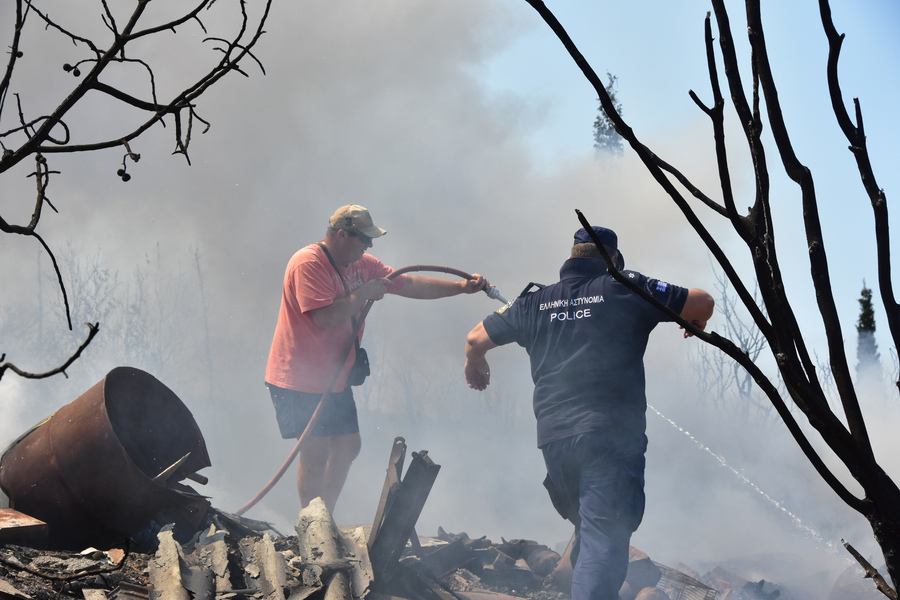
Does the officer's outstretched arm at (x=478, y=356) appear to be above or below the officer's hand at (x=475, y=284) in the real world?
below

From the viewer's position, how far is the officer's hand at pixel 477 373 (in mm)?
3668

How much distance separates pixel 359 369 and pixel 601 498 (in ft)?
7.40

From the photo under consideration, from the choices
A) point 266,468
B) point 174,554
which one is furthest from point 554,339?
point 266,468

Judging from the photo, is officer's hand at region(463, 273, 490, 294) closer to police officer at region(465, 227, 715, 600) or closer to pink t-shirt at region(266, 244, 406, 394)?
pink t-shirt at region(266, 244, 406, 394)

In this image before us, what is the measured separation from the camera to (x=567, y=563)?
4.17 m

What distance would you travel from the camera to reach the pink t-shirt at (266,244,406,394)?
439cm

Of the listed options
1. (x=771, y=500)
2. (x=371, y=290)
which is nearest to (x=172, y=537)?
(x=371, y=290)

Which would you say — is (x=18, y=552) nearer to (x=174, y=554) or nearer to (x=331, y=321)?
(x=174, y=554)

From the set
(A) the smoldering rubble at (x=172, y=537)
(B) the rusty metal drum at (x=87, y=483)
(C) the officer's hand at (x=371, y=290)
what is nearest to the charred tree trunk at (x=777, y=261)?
(A) the smoldering rubble at (x=172, y=537)

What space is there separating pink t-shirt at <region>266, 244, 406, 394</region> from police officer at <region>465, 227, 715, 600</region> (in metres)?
1.67

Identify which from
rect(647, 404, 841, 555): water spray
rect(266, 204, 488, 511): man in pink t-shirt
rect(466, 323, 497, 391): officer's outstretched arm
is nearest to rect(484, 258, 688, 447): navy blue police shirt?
rect(466, 323, 497, 391): officer's outstretched arm

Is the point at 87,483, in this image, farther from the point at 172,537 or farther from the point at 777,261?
the point at 777,261

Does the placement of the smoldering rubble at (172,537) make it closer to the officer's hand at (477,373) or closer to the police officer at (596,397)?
the officer's hand at (477,373)

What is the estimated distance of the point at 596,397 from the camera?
3016mm
